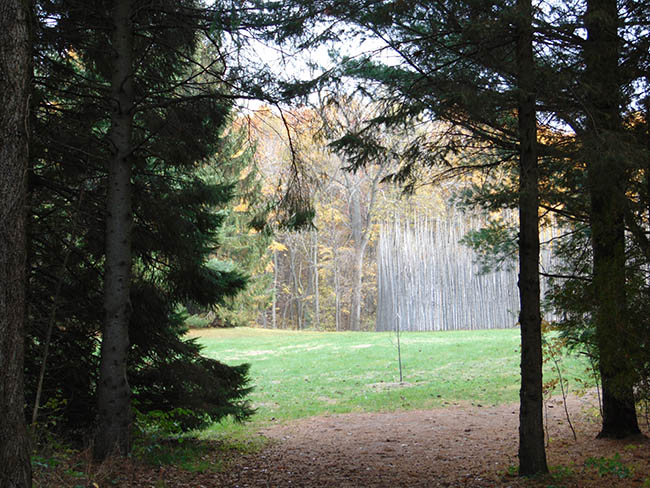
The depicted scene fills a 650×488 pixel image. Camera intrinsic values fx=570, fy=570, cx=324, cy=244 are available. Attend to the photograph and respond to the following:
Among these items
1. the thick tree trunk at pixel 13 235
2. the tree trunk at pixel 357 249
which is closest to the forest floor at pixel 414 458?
the thick tree trunk at pixel 13 235

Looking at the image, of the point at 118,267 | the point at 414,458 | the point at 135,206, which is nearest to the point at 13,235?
the point at 118,267

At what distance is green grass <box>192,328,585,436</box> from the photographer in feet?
36.4

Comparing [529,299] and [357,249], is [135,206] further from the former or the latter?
[357,249]

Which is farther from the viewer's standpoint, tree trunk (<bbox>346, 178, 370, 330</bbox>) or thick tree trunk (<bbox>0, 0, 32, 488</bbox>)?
tree trunk (<bbox>346, 178, 370, 330</bbox>)

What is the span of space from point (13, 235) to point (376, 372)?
12.3m

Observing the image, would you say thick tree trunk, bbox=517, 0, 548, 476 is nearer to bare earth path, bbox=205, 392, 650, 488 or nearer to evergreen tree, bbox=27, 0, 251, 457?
bare earth path, bbox=205, 392, 650, 488

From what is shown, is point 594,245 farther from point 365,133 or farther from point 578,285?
point 365,133

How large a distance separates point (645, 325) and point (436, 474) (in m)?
2.57

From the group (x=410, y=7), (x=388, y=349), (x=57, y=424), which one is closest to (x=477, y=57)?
(x=410, y=7)

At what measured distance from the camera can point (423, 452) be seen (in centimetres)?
714

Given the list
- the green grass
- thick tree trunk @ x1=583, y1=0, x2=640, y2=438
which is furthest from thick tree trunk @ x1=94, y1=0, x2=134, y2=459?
thick tree trunk @ x1=583, y1=0, x2=640, y2=438

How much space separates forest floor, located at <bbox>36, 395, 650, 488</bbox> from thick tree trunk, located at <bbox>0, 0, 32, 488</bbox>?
1203mm

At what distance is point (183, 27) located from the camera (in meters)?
5.87

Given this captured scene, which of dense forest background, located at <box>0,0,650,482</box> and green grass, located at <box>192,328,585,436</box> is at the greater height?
dense forest background, located at <box>0,0,650,482</box>
